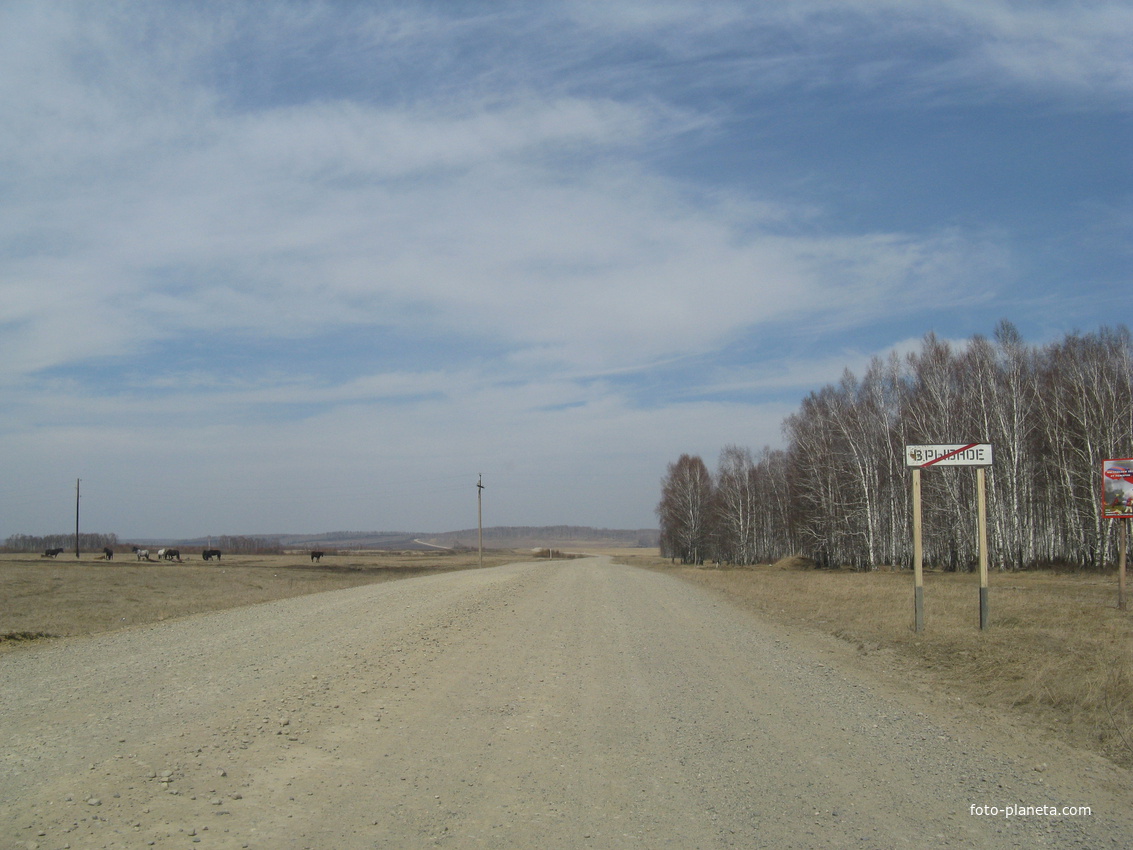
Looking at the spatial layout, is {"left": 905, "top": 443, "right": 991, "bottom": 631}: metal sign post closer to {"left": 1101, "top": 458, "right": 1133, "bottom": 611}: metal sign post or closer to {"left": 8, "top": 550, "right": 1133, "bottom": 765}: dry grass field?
{"left": 8, "top": 550, "right": 1133, "bottom": 765}: dry grass field

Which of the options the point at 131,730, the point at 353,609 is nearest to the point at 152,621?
the point at 353,609

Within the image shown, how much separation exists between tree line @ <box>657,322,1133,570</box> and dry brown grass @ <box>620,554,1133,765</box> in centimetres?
1753

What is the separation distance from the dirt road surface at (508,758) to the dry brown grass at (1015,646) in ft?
3.15

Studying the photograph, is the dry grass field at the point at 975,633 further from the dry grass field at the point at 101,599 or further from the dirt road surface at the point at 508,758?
the dirt road surface at the point at 508,758

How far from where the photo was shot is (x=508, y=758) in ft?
19.7

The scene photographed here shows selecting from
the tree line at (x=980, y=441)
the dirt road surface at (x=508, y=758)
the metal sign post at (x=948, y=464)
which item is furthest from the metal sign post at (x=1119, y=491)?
the tree line at (x=980, y=441)

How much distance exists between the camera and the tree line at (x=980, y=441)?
1437 inches

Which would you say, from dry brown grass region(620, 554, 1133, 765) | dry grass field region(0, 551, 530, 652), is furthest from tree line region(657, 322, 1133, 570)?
dry grass field region(0, 551, 530, 652)

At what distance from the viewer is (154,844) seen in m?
4.33

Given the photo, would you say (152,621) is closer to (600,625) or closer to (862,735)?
(600,625)

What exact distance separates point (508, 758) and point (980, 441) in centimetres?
3955

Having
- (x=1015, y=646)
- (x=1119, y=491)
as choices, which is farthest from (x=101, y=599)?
(x=1119, y=491)

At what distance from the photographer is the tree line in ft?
120

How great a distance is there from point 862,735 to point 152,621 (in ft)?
53.9
